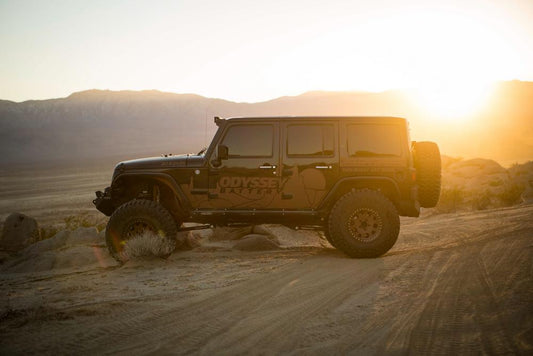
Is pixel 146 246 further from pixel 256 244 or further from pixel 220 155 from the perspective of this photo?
pixel 256 244

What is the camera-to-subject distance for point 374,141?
7250 mm

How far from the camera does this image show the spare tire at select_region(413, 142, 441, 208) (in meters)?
7.33

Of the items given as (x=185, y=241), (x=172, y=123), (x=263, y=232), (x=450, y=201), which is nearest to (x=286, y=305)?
(x=185, y=241)

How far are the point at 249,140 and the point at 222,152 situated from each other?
Result: 21.7 inches

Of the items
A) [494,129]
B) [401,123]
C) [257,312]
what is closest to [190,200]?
[257,312]

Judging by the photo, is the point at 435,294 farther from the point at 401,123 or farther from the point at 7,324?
the point at 7,324

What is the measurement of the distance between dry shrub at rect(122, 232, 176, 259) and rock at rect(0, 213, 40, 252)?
4876 mm

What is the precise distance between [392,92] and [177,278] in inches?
4188

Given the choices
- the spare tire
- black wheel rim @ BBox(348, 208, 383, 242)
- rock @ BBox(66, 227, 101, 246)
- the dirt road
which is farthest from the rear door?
rock @ BBox(66, 227, 101, 246)

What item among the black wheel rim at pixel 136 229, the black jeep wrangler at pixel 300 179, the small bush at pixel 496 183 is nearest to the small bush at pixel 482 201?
the small bush at pixel 496 183

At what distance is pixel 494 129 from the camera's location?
2203 inches

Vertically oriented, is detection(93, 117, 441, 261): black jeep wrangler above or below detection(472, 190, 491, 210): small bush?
above

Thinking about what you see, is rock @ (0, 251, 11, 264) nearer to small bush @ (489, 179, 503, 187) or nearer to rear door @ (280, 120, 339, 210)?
rear door @ (280, 120, 339, 210)

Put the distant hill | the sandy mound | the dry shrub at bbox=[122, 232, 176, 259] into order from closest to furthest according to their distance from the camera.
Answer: the dry shrub at bbox=[122, 232, 176, 259]
the sandy mound
the distant hill
